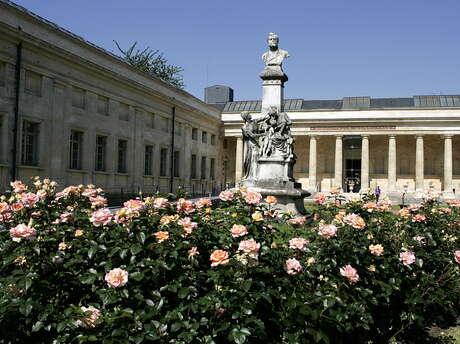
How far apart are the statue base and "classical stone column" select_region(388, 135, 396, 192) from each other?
35.4 m

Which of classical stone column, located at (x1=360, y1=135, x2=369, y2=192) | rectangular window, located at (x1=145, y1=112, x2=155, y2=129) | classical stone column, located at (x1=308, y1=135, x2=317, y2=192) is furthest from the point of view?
classical stone column, located at (x1=308, y1=135, x2=317, y2=192)

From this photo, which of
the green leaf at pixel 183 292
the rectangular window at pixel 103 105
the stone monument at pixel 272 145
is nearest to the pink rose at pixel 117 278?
the green leaf at pixel 183 292

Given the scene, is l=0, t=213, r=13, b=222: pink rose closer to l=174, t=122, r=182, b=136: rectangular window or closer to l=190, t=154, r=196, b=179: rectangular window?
l=174, t=122, r=182, b=136: rectangular window

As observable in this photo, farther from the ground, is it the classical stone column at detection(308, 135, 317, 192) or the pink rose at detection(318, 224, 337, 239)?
the classical stone column at detection(308, 135, 317, 192)

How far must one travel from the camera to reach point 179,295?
3.27 meters

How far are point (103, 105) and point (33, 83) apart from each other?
6.15m

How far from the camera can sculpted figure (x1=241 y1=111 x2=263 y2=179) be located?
13.2 meters

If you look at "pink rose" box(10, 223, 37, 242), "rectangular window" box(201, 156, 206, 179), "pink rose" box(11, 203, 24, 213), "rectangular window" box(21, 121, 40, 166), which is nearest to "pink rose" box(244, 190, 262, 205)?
"pink rose" box(10, 223, 37, 242)

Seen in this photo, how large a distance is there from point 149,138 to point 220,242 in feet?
98.5

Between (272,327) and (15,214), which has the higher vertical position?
(15,214)

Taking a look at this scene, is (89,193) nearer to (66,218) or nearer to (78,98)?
(66,218)

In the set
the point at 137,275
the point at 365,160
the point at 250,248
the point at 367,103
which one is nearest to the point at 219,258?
the point at 250,248

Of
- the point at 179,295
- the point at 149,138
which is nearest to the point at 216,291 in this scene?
the point at 179,295

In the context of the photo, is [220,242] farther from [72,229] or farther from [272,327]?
[72,229]
